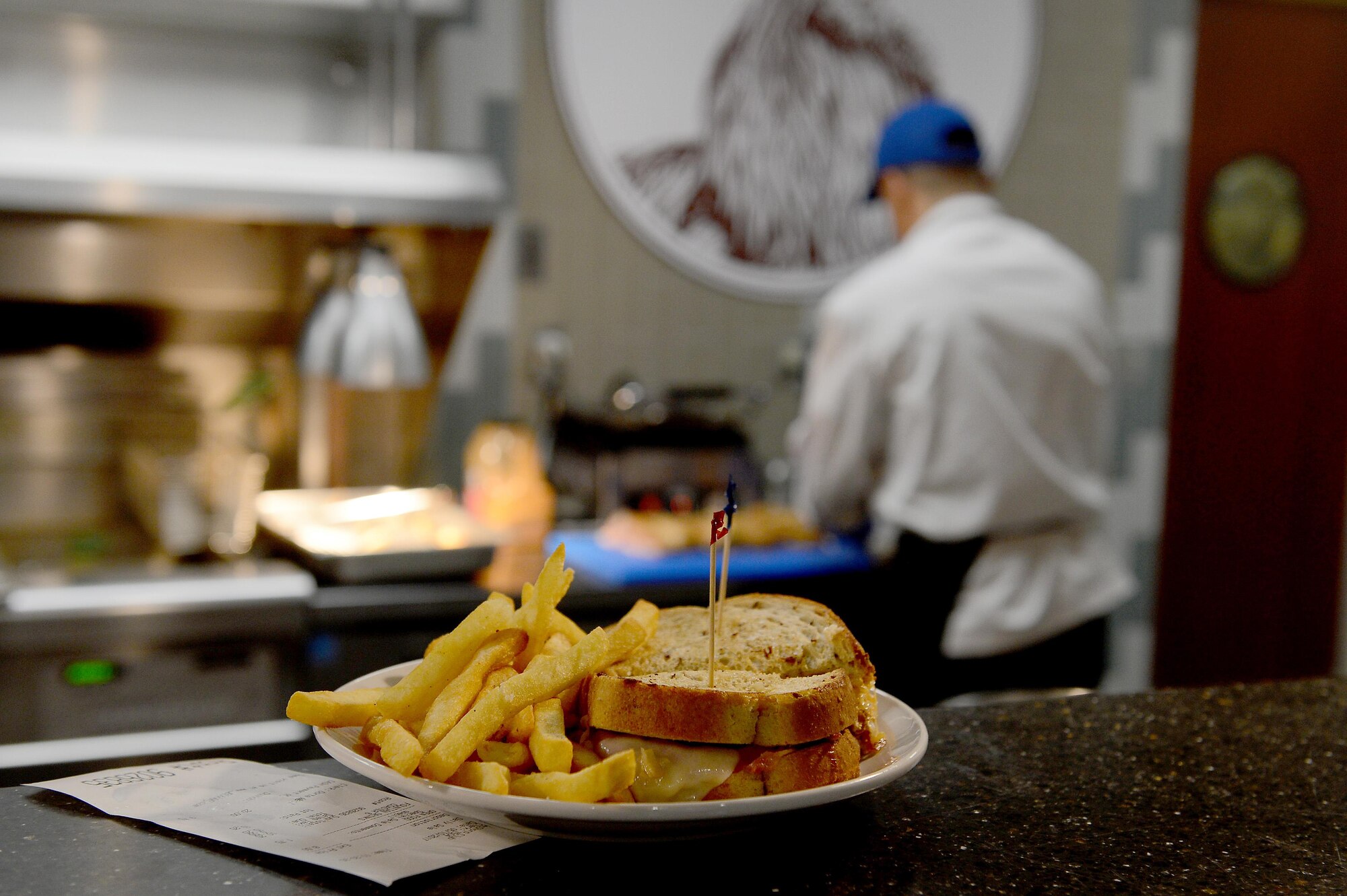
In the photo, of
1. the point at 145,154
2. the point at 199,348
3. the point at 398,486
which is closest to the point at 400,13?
the point at 145,154

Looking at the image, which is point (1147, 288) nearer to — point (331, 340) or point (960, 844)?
point (331, 340)

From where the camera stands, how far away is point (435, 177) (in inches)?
105

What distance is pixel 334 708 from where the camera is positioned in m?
0.83

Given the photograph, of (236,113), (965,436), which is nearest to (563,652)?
(965,436)

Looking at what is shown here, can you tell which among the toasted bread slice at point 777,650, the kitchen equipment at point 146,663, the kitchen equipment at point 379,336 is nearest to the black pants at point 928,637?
the kitchen equipment at point 379,336

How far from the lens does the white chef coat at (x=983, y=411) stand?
8.48 ft

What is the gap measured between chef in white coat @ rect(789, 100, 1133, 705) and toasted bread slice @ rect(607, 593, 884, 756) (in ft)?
5.39

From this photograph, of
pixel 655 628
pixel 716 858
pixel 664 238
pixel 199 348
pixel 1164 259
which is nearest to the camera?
pixel 716 858

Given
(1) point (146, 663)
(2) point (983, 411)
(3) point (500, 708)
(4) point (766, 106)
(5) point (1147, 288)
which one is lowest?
(1) point (146, 663)

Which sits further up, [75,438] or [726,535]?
[726,535]

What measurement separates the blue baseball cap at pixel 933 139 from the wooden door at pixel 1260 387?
182 centimetres

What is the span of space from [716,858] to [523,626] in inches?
8.3

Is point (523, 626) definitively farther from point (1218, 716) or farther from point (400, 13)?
point (400, 13)

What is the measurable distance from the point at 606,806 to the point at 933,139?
2333 mm
